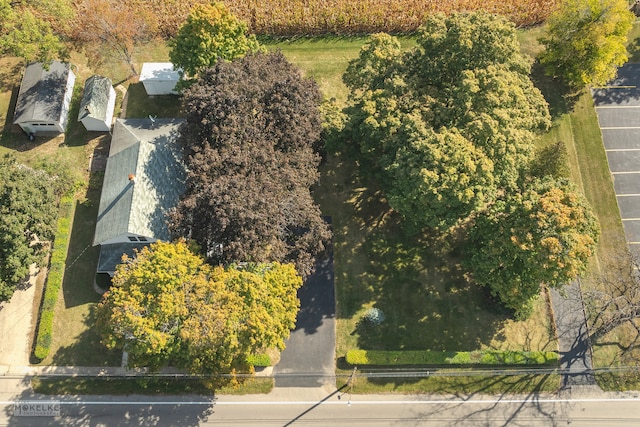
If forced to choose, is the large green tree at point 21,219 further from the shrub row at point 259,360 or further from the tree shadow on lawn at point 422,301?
the tree shadow on lawn at point 422,301

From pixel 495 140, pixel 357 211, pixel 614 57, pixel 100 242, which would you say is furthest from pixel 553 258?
pixel 100 242

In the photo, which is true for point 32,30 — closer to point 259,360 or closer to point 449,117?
point 259,360

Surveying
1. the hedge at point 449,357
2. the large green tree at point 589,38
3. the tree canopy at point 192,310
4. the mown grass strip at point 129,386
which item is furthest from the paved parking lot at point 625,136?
the mown grass strip at point 129,386

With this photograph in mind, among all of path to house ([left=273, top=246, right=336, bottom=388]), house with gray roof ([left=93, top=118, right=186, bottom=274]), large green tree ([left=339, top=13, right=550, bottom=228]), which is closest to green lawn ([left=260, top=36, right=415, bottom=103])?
large green tree ([left=339, top=13, right=550, bottom=228])

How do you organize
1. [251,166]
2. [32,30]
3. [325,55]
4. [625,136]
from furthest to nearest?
[325,55] → [625,136] → [32,30] → [251,166]

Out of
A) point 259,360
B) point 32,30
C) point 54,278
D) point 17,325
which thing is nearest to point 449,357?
point 259,360

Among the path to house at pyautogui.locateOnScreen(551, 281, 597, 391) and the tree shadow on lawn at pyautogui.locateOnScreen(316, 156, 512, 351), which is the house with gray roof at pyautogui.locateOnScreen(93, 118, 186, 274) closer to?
the tree shadow on lawn at pyautogui.locateOnScreen(316, 156, 512, 351)
